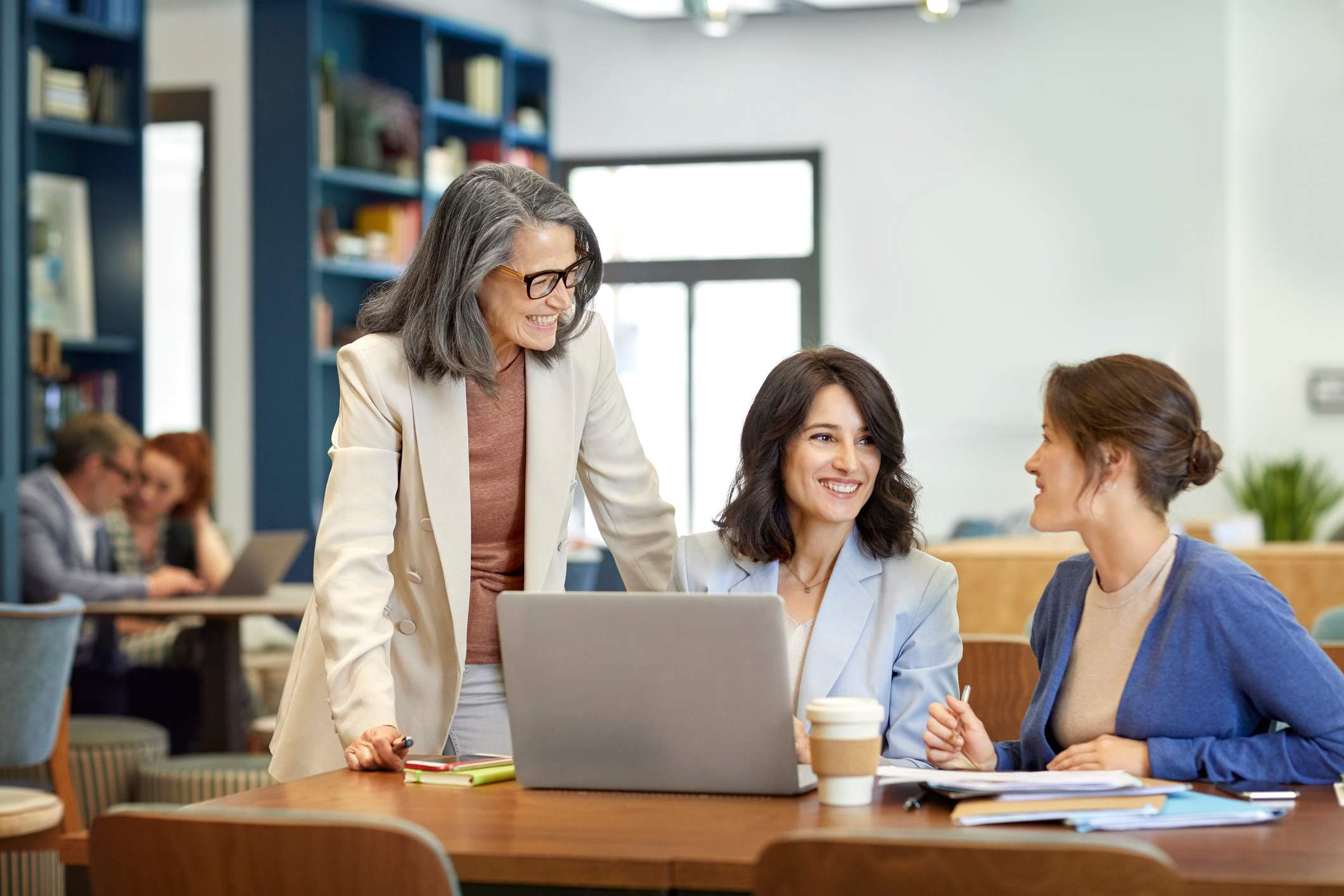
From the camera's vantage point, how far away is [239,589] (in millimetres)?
5219

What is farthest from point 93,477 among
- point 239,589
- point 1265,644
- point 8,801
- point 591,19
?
point 591,19

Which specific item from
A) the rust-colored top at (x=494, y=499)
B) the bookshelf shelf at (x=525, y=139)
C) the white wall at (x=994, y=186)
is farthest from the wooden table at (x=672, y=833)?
the bookshelf shelf at (x=525, y=139)

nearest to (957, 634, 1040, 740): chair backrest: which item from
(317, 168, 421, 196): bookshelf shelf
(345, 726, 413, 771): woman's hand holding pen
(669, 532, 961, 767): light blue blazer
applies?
(669, 532, 961, 767): light blue blazer

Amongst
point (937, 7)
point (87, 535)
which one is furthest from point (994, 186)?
point (87, 535)

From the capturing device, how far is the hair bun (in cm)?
191

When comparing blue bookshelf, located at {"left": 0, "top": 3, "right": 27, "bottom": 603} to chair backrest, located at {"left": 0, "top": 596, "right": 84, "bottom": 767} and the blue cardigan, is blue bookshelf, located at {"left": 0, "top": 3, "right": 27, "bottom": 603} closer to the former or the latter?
chair backrest, located at {"left": 0, "top": 596, "right": 84, "bottom": 767}

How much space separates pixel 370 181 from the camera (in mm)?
8062

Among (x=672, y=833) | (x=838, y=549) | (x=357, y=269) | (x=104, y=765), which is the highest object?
(x=357, y=269)

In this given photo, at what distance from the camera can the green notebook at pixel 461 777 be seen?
1.87 meters

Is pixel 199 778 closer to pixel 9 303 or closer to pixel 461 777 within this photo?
pixel 9 303

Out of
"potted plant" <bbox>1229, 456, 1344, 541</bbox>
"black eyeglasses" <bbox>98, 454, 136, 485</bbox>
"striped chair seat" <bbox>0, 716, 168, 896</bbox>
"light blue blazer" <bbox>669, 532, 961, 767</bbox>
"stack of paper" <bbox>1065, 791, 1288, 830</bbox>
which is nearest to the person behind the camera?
"stack of paper" <bbox>1065, 791, 1288, 830</bbox>

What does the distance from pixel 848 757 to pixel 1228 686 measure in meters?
0.48

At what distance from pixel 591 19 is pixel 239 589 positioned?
582 centimetres

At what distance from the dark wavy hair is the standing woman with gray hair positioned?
0.91 feet
